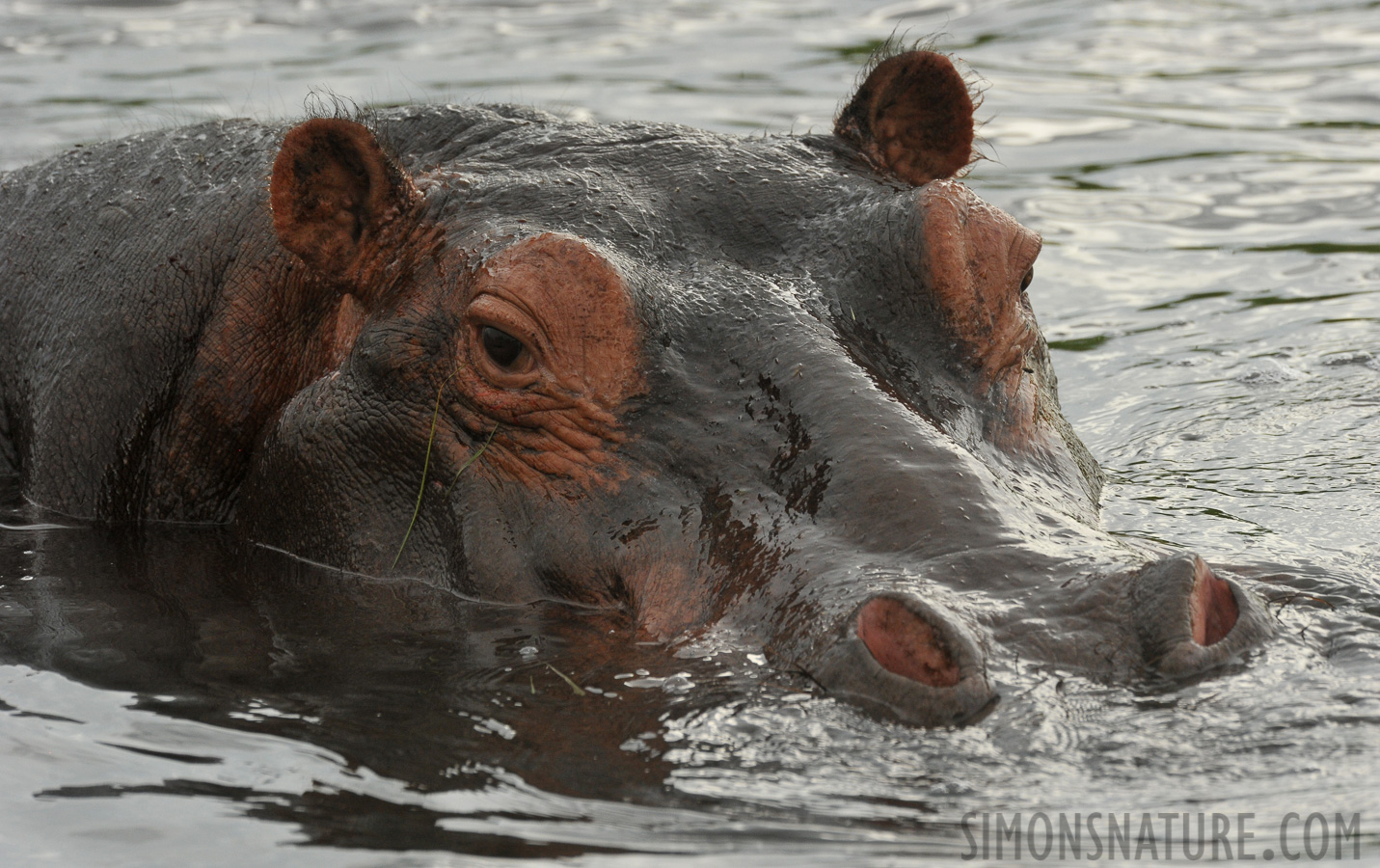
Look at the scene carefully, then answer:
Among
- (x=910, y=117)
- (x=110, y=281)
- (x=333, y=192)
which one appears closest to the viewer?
(x=333, y=192)

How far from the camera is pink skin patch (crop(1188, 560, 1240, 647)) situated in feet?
13.6

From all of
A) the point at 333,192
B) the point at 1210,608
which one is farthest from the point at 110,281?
the point at 1210,608

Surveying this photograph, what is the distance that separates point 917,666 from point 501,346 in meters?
1.88

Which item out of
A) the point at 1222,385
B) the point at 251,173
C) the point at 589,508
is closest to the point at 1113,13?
the point at 1222,385

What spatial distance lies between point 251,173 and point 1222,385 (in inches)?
192

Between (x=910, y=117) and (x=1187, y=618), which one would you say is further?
(x=910, y=117)

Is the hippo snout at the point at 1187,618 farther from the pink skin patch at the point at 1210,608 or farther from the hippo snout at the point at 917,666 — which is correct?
the hippo snout at the point at 917,666

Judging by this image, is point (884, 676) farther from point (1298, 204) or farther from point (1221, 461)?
point (1298, 204)

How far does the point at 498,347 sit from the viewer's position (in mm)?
5367

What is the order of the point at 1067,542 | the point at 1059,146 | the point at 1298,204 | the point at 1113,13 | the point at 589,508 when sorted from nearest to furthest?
the point at 1067,542 → the point at 589,508 → the point at 1298,204 → the point at 1059,146 → the point at 1113,13

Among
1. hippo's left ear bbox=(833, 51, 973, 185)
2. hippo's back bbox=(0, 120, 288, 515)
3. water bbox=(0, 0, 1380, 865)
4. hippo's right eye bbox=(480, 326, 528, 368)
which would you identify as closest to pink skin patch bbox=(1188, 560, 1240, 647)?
water bbox=(0, 0, 1380, 865)

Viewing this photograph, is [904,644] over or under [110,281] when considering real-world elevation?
under

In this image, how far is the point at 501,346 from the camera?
211 inches

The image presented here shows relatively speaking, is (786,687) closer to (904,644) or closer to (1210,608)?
(904,644)
